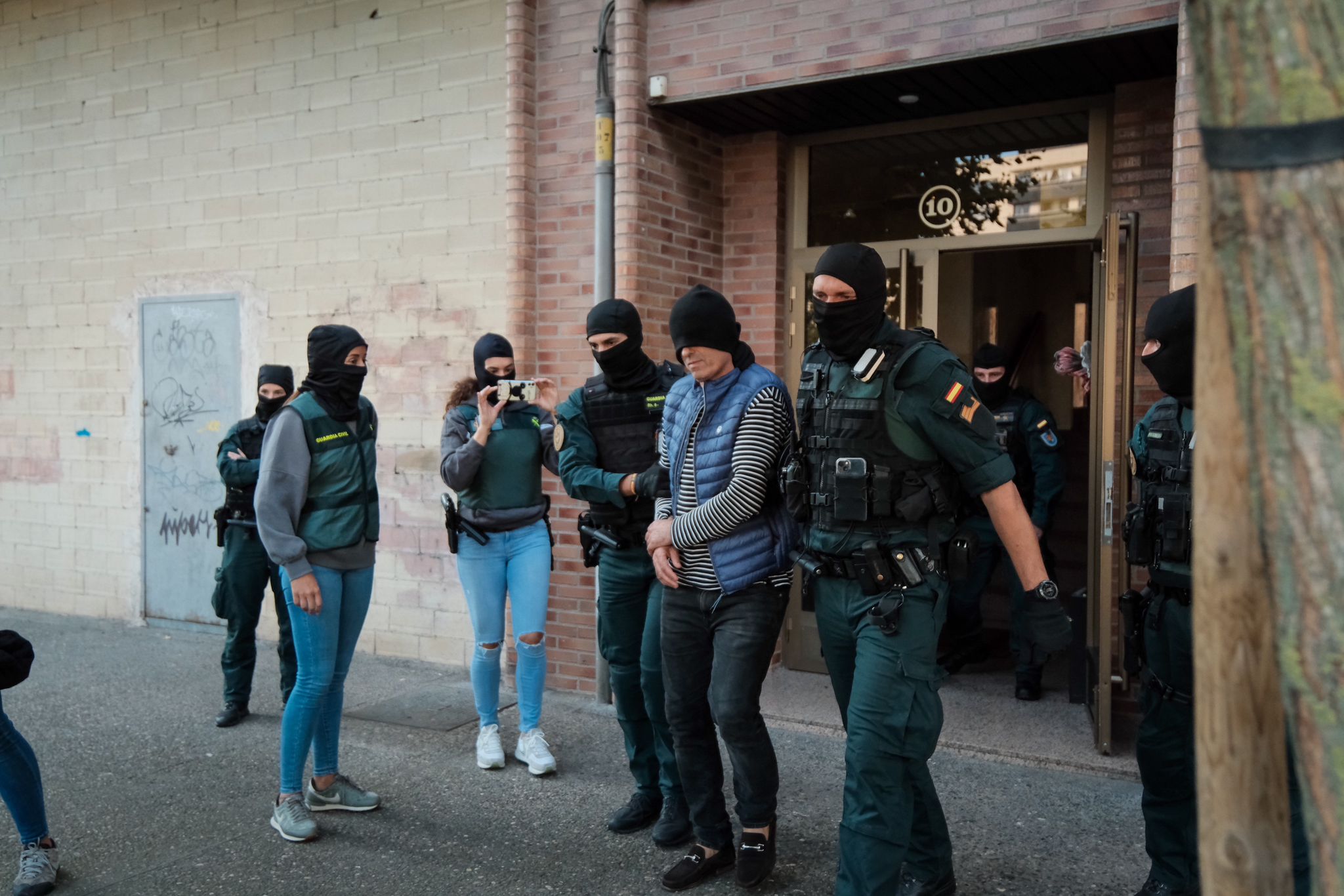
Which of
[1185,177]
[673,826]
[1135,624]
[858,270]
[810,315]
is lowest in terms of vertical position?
[673,826]

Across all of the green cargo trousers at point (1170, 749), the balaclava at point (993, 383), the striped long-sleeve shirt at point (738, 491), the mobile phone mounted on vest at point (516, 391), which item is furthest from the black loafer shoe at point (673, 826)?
the balaclava at point (993, 383)

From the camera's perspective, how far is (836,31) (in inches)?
219

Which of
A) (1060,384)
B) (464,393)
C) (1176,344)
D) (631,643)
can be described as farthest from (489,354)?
(1060,384)

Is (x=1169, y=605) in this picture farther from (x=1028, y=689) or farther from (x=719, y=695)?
(x=1028, y=689)

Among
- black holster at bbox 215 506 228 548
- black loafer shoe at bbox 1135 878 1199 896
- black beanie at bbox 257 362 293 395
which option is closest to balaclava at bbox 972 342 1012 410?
black loafer shoe at bbox 1135 878 1199 896

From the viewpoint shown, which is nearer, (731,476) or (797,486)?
(797,486)

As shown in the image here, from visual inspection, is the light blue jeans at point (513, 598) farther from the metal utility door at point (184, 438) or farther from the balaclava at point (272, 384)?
the metal utility door at point (184, 438)

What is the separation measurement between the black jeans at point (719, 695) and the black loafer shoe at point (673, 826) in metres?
0.18

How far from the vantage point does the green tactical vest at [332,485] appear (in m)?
4.42

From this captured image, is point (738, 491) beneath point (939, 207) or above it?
beneath

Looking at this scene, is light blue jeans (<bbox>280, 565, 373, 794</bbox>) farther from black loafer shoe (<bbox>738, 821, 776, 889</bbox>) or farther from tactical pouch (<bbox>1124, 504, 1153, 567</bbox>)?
tactical pouch (<bbox>1124, 504, 1153, 567</bbox>)

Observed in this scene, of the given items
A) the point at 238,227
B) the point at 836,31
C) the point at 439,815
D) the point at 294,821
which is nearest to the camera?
the point at 294,821

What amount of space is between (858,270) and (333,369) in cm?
217

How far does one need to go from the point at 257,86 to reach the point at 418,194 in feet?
5.39
